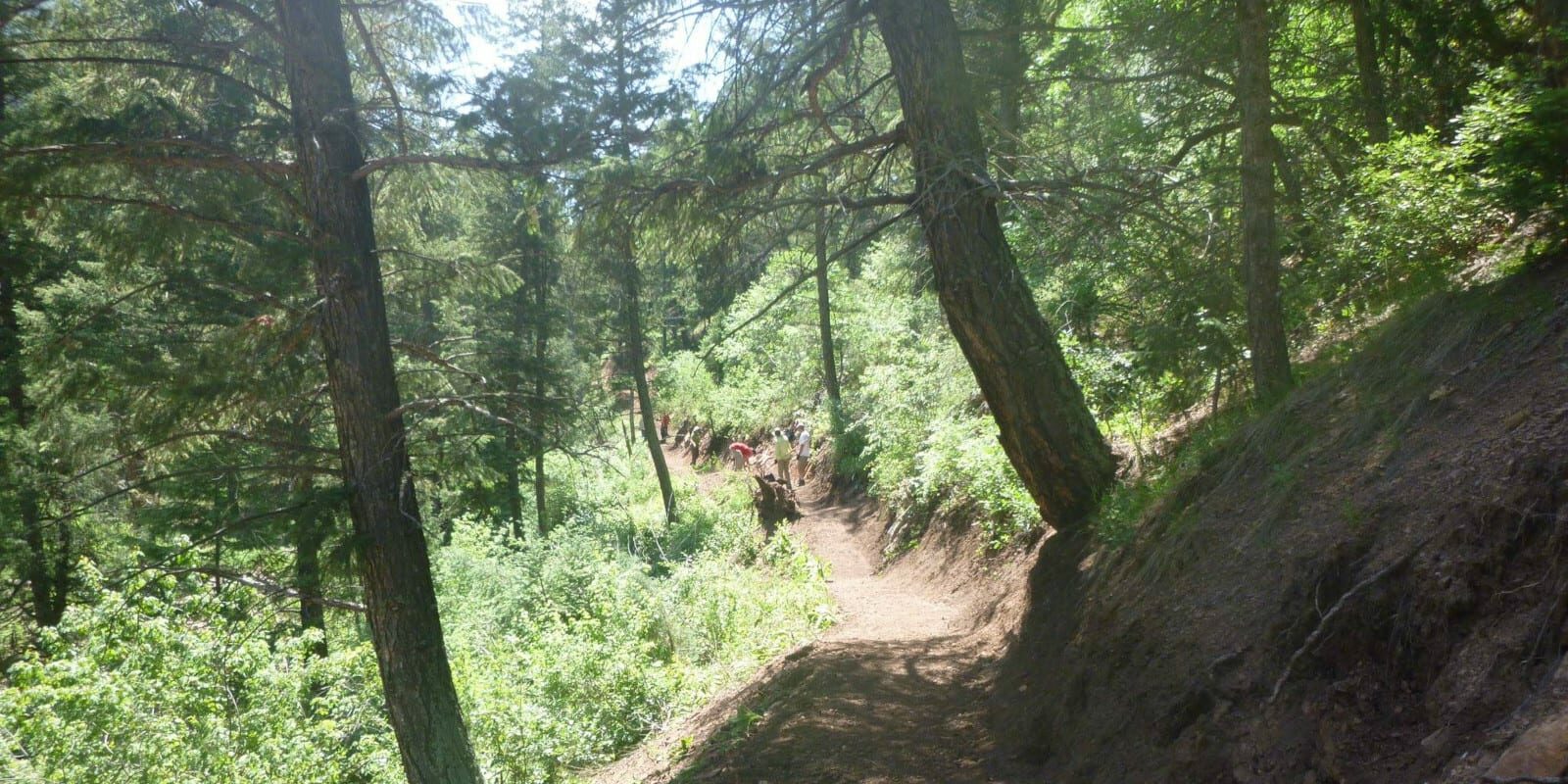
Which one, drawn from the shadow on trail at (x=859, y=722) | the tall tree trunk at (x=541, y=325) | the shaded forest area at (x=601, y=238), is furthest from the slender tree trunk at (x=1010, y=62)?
the tall tree trunk at (x=541, y=325)

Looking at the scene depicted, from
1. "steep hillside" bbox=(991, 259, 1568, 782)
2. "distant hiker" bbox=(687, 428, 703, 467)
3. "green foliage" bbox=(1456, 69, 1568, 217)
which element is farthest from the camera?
"distant hiker" bbox=(687, 428, 703, 467)

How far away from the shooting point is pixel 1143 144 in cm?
839

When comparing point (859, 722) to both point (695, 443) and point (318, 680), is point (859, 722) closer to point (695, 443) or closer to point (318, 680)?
point (318, 680)

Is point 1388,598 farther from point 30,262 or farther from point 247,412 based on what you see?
point 30,262

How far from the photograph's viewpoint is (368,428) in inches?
271

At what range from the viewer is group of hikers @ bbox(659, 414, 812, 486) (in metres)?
21.9

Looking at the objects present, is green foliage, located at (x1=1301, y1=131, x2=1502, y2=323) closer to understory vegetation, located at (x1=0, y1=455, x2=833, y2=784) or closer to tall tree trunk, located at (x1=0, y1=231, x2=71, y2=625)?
understory vegetation, located at (x1=0, y1=455, x2=833, y2=784)

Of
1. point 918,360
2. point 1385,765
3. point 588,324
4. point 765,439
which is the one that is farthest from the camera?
point 765,439

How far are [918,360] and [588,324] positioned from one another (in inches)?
337

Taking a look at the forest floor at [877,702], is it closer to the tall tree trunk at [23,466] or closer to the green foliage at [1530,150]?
the green foliage at [1530,150]

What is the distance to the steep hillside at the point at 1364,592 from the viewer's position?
2.95m

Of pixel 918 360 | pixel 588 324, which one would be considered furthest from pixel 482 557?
pixel 918 360

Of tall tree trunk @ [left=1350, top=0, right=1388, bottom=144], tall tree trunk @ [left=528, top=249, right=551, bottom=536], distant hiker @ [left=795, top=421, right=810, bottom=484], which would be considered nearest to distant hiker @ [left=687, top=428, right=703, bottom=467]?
distant hiker @ [left=795, top=421, right=810, bottom=484]

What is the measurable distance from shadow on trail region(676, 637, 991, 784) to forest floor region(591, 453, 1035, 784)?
0.01 metres
